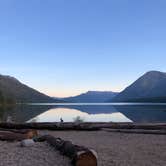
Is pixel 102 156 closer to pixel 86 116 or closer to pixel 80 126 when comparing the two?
pixel 80 126

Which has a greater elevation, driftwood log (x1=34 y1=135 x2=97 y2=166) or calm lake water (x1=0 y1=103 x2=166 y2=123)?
calm lake water (x1=0 y1=103 x2=166 y2=123)

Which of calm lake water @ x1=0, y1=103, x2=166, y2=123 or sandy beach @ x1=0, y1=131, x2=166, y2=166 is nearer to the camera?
sandy beach @ x1=0, y1=131, x2=166, y2=166

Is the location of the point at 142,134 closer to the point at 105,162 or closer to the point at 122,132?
the point at 122,132

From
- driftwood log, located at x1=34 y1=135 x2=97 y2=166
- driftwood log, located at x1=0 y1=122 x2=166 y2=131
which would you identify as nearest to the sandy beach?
driftwood log, located at x1=34 y1=135 x2=97 y2=166

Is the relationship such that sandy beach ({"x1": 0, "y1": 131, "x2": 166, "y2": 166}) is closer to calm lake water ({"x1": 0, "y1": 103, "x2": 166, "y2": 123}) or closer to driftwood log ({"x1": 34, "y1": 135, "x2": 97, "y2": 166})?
driftwood log ({"x1": 34, "y1": 135, "x2": 97, "y2": 166})

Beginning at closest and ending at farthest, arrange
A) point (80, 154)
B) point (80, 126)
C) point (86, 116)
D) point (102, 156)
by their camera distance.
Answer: point (80, 154), point (102, 156), point (80, 126), point (86, 116)

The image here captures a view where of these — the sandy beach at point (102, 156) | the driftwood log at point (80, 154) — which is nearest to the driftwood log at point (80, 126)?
the sandy beach at point (102, 156)

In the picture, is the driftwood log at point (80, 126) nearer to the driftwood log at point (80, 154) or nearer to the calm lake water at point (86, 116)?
the calm lake water at point (86, 116)

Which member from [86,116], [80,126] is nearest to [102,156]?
[80,126]

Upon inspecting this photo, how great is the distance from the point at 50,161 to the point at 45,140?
214 inches

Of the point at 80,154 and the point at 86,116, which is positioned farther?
the point at 86,116

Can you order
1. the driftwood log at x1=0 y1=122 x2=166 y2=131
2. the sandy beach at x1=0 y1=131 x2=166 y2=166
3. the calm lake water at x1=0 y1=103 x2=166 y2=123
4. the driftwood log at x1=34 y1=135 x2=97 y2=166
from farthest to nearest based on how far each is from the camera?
the calm lake water at x1=0 y1=103 x2=166 y2=123 → the driftwood log at x1=0 y1=122 x2=166 y2=131 → the sandy beach at x1=0 y1=131 x2=166 y2=166 → the driftwood log at x1=34 y1=135 x2=97 y2=166

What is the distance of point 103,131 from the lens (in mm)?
25609

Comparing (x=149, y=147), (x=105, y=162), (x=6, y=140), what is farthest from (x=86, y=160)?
(x=6, y=140)
